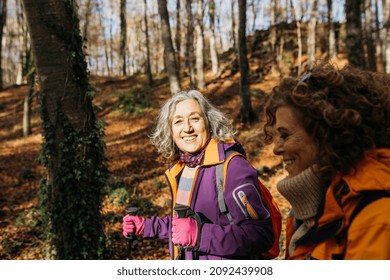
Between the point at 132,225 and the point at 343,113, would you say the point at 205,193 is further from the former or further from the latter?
the point at 343,113

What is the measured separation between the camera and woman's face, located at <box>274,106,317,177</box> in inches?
58.6

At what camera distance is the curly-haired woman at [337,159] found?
1.18m

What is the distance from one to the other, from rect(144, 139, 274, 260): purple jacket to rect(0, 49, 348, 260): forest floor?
0.95m

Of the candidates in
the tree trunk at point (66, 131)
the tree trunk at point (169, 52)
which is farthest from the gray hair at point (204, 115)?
the tree trunk at point (169, 52)

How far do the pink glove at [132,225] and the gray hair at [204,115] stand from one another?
1.92ft

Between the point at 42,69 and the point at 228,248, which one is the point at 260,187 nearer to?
the point at 228,248

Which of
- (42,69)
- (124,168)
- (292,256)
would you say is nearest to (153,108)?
(124,168)

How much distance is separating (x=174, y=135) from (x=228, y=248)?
0.97 m

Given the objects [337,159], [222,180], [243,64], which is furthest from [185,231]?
[243,64]

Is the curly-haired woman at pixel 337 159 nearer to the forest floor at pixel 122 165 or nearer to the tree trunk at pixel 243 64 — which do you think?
the forest floor at pixel 122 165

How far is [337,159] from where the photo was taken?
52.2 inches

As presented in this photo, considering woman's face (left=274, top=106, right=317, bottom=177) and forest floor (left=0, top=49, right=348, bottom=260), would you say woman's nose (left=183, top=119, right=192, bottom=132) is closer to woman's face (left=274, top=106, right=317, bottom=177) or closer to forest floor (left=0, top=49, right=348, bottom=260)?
forest floor (left=0, top=49, right=348, bottom=260)

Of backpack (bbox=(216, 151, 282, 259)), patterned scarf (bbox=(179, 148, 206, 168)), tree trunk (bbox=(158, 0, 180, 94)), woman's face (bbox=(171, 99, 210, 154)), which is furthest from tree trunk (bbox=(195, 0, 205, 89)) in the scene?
backpack (bbox=(216, 151, 282, 259))

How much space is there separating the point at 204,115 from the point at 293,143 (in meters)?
1.18
